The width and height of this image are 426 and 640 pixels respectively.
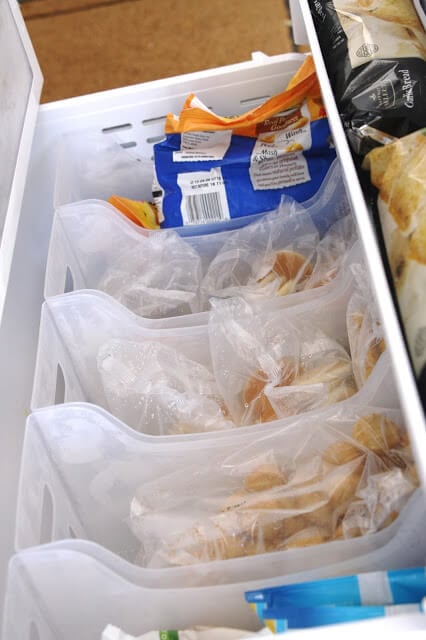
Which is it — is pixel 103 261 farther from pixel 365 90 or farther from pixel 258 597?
pixel 258 597

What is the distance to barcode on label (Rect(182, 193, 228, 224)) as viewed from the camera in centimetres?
92

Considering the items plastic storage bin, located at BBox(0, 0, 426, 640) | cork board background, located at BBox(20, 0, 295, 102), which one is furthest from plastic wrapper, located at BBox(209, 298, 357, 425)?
cork board background, located at BBox(20, 0, 295, 102)

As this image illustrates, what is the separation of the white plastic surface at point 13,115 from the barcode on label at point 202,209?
21 centimetres

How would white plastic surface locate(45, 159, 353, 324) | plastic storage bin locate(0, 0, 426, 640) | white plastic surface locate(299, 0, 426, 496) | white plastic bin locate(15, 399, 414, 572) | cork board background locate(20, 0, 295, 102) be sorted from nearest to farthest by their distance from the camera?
white plastic surface locate(299, 0, 426, 496)
plastic storage bin locate(0, 0, 426, 640)
white plastic bin locate(15, 399, 414, 572)
white plastic surface locate(45, 159, 353, 324)
cork board background locate(20, 0, 295, 102)

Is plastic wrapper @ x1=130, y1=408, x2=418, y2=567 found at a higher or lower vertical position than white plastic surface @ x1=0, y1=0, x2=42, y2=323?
lower

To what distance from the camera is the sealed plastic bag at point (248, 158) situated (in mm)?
914

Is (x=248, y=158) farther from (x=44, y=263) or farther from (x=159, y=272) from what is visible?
(x=44, y=263)

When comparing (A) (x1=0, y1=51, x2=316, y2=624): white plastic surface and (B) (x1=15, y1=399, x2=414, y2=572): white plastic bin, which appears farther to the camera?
(A) (x1=0, y1=51, x2=316, y2=624): white plastic surface

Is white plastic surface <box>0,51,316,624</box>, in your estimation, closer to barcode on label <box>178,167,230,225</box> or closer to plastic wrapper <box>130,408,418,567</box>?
barcode on label <box>178,167,230,225</box>

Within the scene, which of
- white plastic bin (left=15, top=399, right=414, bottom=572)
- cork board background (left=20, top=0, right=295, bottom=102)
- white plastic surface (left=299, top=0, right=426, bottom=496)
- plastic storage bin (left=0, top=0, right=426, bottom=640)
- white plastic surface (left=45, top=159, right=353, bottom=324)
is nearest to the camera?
white plastic surface (left=299, top=0, right=426, bottom=496)

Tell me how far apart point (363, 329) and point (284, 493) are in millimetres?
188

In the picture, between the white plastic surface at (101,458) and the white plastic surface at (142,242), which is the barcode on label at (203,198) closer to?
the white plastic surface at (142,242)

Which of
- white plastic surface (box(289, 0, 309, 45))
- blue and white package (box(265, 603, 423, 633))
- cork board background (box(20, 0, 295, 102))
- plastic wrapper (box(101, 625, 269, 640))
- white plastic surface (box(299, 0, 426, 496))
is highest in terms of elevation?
cork board background (box(20, 0, 295, 102))

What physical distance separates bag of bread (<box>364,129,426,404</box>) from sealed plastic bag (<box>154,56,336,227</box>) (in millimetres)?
256
